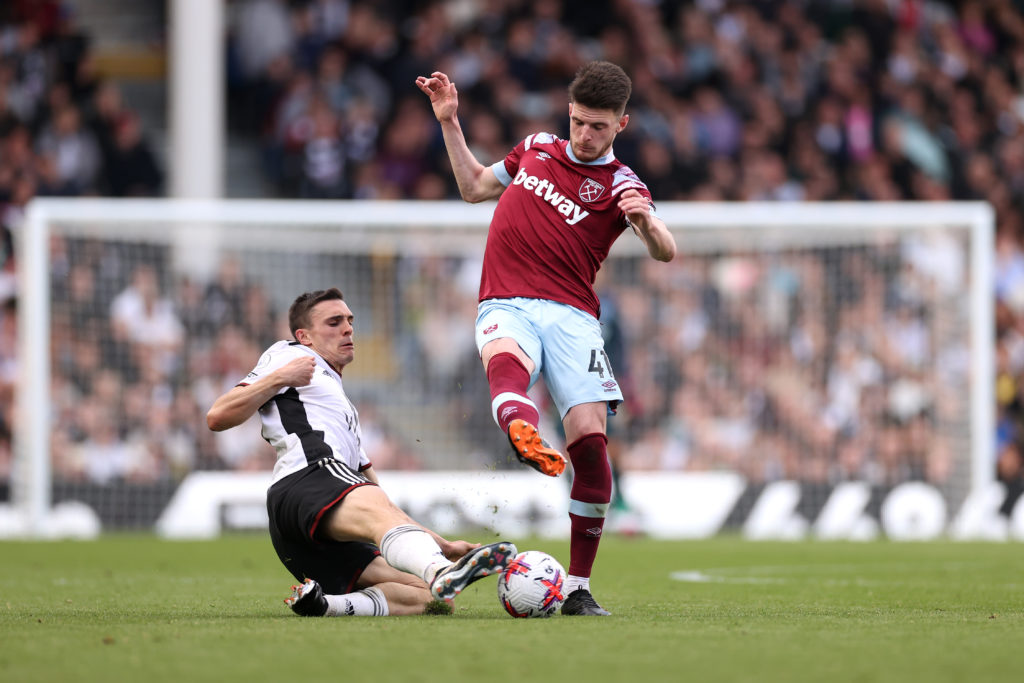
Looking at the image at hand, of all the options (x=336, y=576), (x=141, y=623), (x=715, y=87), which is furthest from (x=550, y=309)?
(x=715, y=87)

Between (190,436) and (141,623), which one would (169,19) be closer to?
(190,436)

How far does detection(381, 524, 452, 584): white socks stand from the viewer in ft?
18.1

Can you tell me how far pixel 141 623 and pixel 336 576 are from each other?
0.92 metres

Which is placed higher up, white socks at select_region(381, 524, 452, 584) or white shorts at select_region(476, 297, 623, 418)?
white shorts at select_region(476, 297, 623, 418)

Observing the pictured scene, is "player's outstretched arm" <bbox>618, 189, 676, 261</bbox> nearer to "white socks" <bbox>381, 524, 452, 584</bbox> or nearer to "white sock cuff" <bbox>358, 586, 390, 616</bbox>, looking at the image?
"white socks" <bbox>381, 524, 452, 584</bbox>

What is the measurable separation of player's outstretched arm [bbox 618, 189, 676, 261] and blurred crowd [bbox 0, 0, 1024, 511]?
6897 mm

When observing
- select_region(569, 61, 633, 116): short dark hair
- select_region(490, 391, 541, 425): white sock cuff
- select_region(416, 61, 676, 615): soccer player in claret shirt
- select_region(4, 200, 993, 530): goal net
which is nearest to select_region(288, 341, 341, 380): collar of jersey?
select_region(416, 61, 676, 615): soccer player in claret shirt

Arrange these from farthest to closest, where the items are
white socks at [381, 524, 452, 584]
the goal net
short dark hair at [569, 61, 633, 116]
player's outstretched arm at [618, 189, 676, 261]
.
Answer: the goal net → short dark hair at [569, 61, 633, 116] → player's outstretched arm at [618, 189, 676, 261] → white socks at [381, 524, 452, 584]

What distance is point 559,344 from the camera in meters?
6.36

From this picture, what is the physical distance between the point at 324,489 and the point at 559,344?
118cm

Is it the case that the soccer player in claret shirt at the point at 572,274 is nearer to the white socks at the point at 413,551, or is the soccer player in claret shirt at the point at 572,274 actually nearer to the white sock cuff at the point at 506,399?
the white sock cuff at the point at 506,399

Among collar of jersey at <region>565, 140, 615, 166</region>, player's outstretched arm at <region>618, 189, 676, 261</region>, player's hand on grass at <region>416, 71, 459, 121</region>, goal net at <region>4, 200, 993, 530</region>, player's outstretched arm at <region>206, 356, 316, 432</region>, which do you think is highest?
player's hand on grass at <region>416, 71, 459, 121</region>

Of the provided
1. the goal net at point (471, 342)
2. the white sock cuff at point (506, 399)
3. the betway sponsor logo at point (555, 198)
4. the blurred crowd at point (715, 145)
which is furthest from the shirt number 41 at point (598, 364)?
the goal net at point (471, 342)

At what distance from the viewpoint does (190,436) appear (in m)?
14.4
